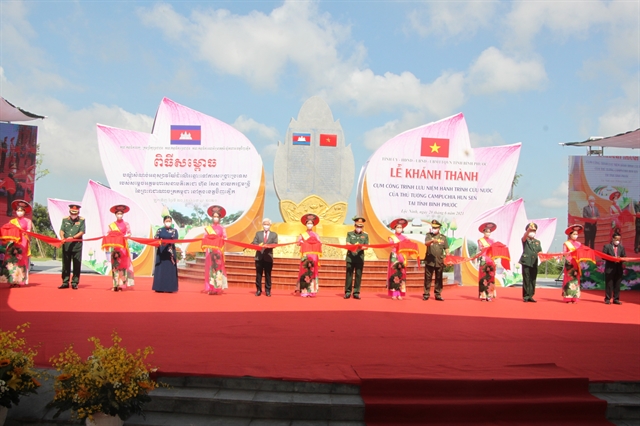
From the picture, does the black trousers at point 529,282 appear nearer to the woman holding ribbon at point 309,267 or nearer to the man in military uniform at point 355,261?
the man in military uniform at point 355,261

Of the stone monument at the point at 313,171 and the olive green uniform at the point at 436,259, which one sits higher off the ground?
the stone monument at the point at 313,171

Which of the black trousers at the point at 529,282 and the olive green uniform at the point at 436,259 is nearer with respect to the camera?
the olive green uniform at the point at 436,259

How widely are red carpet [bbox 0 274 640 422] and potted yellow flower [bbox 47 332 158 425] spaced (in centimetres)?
52

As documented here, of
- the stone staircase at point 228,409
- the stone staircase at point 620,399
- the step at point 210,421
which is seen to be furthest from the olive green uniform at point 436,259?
the step at point 210,421

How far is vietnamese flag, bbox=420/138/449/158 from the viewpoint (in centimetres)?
1312

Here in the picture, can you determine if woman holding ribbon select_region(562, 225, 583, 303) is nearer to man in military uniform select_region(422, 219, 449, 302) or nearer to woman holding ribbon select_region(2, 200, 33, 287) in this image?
man in military uniform select_region(422, 219, 449, 302)

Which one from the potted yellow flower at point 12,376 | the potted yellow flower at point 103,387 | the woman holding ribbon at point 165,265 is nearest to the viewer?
the potted yellow flower at point 103,387

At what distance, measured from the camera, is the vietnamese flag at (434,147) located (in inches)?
517

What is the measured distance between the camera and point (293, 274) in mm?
10359

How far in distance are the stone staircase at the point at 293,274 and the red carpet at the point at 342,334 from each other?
202 centimetres

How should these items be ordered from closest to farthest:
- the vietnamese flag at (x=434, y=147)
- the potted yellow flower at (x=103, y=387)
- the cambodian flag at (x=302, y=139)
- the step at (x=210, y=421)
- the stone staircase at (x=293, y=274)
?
the potted yellow flower at (x=103, y=387)
the step at (x=210, y=421)
the stone staircase at (x=293, y=274)
the cambodian flag at (x=302, y=139)
the vietnamese flag at (x=434, y=147)

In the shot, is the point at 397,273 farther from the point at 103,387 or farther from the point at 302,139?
the point at 103,387

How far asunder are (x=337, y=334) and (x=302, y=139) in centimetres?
844

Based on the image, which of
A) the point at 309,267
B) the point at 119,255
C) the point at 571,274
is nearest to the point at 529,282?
the point at 571,274
